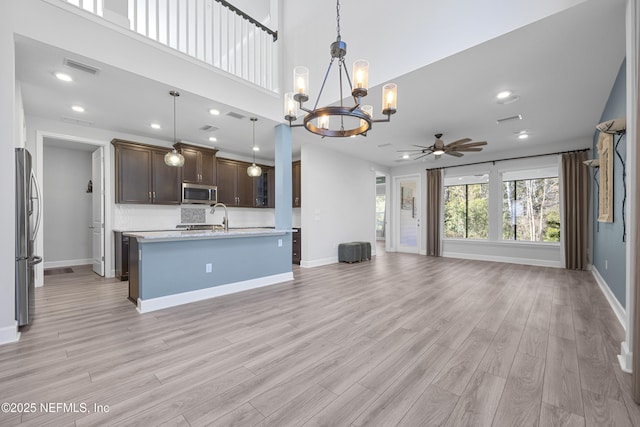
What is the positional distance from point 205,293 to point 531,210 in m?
7.44

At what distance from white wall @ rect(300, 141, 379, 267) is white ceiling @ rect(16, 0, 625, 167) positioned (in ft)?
2.22

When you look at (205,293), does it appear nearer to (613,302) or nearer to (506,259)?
(613,302)

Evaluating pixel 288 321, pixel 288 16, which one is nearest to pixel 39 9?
pixel 288 16

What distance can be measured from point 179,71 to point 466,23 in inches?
134

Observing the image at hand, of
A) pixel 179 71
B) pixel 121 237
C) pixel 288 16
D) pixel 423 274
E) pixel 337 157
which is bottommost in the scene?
pixel 423 274

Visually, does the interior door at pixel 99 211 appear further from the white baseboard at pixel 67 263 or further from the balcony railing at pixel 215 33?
the balcony railing at pixel 215 33

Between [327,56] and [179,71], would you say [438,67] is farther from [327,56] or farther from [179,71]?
[179,71]

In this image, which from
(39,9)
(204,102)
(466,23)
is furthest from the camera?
(204,102)

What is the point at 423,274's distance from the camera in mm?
5359

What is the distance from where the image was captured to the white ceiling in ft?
8.70

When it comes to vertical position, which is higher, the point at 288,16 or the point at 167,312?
the point at 288,16

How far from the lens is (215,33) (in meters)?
4.18

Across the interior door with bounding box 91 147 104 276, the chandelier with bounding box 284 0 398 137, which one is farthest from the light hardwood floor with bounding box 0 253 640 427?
the chandelier with bounding box 284 0 398 137

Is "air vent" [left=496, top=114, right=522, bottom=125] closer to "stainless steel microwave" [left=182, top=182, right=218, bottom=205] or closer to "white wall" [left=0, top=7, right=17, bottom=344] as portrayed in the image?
"stainless steel microwave" [left=182, top=182, right=218, bottom=205]
